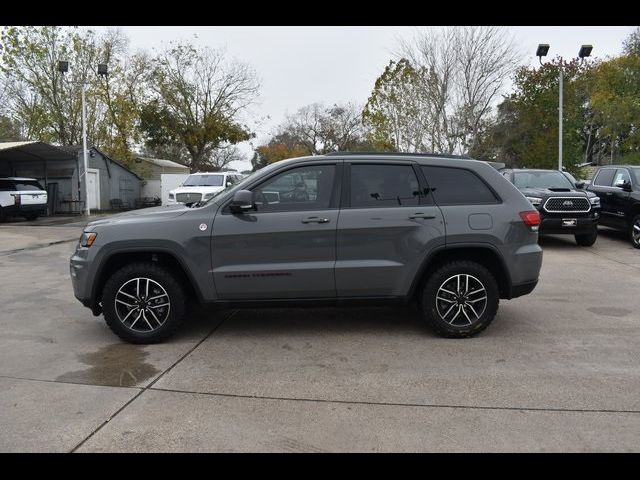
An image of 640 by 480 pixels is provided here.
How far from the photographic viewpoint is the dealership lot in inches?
130

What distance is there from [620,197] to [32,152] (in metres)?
22.7

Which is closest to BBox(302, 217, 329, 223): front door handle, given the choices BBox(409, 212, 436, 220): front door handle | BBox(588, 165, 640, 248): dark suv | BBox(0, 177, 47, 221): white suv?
BBox(409, 212, 436, 220): front door handle

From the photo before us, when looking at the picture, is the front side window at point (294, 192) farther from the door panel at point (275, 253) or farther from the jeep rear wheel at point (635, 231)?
the jeep rear wheel at point (635, 231)

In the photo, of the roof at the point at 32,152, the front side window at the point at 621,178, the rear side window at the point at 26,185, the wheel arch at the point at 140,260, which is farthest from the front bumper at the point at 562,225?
the roof at the point at 32,152

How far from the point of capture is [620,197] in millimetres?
12102

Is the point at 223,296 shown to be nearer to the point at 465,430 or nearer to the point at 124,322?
the point at 124,322

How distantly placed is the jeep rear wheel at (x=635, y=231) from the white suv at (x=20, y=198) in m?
19.9

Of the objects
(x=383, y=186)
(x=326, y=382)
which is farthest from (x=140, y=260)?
(x=383, y=186)

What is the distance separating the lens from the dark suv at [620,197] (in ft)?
38.3
